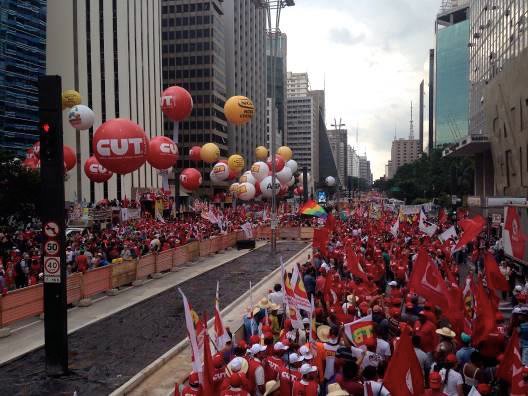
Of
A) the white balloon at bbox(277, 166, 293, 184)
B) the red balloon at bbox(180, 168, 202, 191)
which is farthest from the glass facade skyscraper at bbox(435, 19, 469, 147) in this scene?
the red balloon at bbox(180, 168, 202, 191)

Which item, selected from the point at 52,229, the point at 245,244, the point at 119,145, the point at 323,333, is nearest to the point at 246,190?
the point at 245,244

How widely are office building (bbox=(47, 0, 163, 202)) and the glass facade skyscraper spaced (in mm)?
77633

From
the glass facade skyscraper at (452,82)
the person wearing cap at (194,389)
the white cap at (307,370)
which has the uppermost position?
the glass facade skyscraper at (452,82)

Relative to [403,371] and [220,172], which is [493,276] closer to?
[403,371]

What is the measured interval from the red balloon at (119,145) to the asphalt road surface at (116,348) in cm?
592

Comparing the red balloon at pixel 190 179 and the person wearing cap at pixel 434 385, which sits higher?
the red balloon at pixel 190 179

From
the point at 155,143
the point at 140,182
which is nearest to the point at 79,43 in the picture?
the point at 140,182

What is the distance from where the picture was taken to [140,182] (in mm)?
62156

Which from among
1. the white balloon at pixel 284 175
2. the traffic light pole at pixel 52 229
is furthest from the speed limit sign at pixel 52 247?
the white balloon at pixel 284 175

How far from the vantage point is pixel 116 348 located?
1101cm

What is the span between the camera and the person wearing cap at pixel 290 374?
5.68m

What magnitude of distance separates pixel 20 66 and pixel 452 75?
4077 inches

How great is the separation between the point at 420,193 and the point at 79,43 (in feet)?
189

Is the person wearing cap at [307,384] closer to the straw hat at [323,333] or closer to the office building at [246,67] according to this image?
the straw hat at [323,333]
